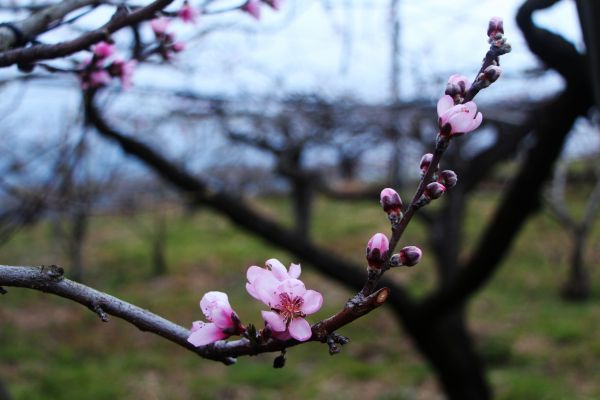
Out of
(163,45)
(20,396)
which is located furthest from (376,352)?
(163,45)

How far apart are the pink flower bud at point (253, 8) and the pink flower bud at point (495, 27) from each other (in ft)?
2.30

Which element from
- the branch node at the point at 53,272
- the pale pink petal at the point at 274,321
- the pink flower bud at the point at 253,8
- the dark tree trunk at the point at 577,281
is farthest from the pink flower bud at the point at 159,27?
the dark tree trunk at the point at 577,281

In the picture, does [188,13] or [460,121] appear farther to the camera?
[188,13]

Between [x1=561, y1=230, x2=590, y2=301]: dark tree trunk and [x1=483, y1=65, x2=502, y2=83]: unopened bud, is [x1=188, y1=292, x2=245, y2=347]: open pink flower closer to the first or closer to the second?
[x1=483, y1=65, x2=502, y2=83]: unopened bud

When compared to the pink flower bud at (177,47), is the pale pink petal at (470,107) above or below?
above

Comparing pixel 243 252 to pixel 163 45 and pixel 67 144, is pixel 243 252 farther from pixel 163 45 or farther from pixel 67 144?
pixel 163 45

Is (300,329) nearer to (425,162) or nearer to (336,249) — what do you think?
(425,162)

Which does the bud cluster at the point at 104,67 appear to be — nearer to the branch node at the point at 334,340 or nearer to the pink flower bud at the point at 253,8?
the pink flower bud at the point at 253,8

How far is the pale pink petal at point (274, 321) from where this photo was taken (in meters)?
0.65

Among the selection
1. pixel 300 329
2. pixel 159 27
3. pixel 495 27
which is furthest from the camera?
pixel 159 27

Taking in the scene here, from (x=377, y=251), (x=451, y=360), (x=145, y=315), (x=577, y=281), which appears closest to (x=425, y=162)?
(x=377, y=251)

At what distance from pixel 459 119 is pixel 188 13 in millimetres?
839

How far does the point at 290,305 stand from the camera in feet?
2.21

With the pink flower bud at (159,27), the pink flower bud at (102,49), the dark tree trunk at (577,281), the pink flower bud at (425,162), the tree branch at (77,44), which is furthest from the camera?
the dark tree trunk at (577,281)
